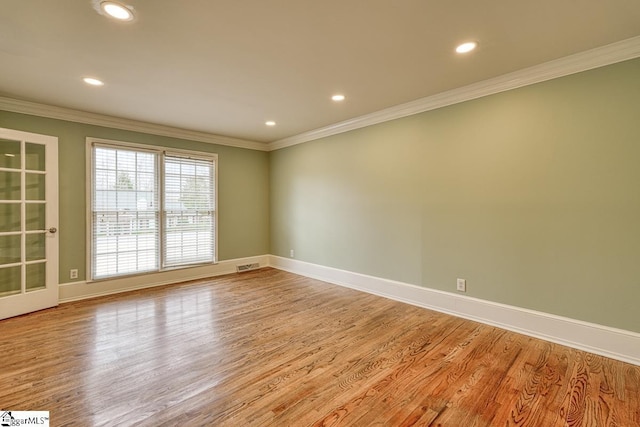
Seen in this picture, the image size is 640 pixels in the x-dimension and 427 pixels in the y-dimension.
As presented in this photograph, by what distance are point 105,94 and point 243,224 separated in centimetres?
303

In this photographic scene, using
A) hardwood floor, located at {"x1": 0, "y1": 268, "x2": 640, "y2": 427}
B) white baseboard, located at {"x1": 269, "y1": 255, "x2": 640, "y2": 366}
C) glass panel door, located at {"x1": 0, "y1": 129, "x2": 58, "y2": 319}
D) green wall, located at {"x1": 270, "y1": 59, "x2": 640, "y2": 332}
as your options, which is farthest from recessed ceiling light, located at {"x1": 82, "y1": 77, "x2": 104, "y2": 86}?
white baseboard, located at {"x1": 269, "y1": 255, "x2": 640, "y2": 366}

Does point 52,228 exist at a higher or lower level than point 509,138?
lower

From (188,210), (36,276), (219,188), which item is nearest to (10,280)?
(36,276)

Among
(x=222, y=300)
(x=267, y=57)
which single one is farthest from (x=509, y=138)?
(x=222, y=300)

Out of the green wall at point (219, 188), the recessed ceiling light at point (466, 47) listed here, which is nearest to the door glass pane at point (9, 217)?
the green wall at point (219, 188)

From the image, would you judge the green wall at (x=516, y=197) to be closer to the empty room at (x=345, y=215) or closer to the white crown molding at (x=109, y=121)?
the empty room at (x=345, y=215)

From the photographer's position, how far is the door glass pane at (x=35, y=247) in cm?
346

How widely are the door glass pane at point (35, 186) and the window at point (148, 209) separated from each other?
1.81 ft

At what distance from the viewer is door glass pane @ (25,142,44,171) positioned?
3430 millimetres

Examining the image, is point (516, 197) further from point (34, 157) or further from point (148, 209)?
point (34, 157)

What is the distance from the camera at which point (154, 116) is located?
13.5ft

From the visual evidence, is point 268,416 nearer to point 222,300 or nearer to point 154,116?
point 222,300

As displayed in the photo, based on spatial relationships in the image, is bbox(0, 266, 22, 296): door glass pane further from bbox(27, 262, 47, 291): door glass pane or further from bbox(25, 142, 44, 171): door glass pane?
bbox(25, 142, 44, 171): door glass pane

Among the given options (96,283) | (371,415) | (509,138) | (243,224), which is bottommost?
(371,415)
